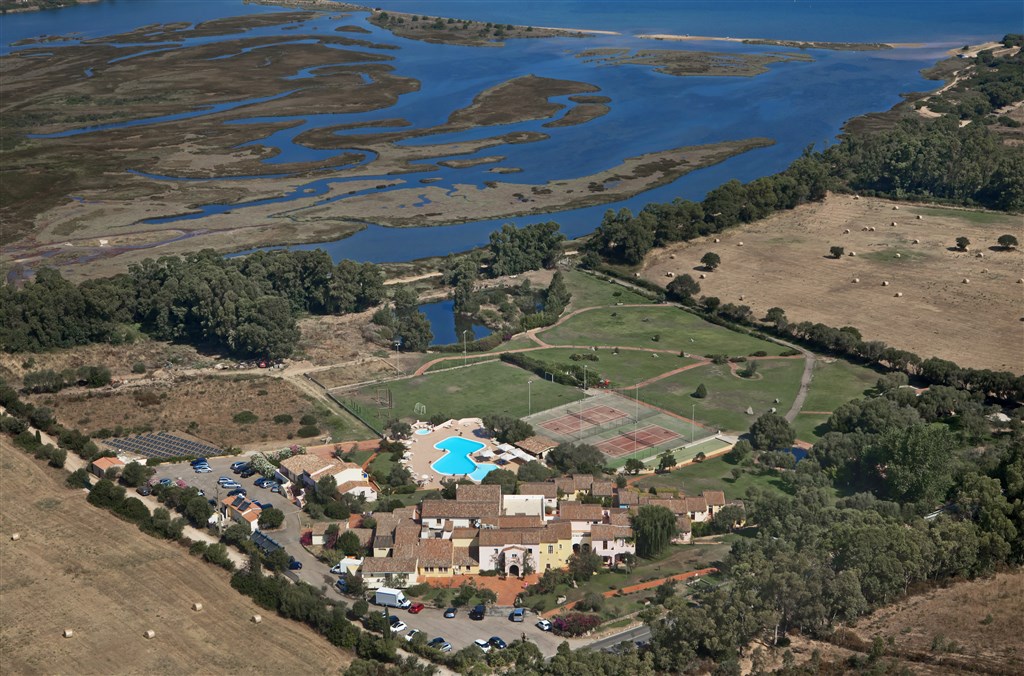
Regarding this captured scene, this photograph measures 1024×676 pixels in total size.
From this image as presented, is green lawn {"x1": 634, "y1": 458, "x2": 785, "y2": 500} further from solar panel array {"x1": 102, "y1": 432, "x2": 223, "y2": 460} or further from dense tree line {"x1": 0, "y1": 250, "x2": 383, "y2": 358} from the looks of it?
dense tree line {"x1": 0, "y1": 250, "x2": 383, "y2": 358}

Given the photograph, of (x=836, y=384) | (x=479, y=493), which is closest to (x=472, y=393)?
(x=479, y=493)

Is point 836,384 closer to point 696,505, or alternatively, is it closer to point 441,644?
point 696,505

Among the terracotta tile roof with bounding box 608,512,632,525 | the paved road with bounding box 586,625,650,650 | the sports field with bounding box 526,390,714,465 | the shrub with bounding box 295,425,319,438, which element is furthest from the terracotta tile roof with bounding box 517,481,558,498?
the shrub with bounding box 295,425,319,438

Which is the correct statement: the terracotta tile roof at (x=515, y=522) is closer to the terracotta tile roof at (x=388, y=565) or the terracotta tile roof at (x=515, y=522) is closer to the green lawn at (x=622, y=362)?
the terracotta tile roof at (x=388, y=565)

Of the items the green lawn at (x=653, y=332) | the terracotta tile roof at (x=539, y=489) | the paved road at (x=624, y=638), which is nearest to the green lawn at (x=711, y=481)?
the terracotta tile roof at (x=539, y=489)

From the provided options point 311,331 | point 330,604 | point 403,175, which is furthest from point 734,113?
point 330,604

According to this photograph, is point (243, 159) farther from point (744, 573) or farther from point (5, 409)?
point (744, 573)
